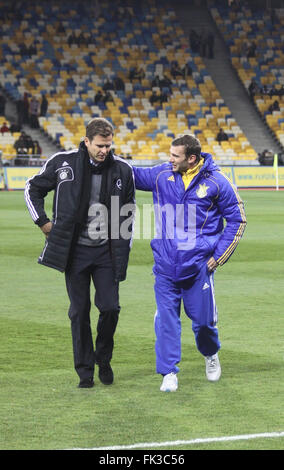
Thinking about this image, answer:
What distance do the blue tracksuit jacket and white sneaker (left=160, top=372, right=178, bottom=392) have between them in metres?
0.74

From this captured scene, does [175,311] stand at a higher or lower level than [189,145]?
lower

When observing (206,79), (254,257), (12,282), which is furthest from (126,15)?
(12,282)

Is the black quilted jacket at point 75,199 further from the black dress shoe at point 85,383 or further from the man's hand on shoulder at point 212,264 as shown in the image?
the black dress shoe at point 85,383

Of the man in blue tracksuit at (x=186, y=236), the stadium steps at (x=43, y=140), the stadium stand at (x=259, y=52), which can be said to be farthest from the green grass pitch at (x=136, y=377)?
the stadium stand at (x=259, y=52)

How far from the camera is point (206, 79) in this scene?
162 feet

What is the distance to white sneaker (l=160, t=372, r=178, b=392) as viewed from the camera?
7.14m

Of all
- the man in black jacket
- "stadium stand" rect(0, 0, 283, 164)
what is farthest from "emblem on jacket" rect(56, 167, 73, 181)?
"stadium stand" rect(0, 0, 283, 164)

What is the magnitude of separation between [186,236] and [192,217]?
15cm

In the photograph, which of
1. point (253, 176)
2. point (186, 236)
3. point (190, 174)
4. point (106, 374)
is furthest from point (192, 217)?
point (253, 176)

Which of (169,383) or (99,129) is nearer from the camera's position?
(99,129)

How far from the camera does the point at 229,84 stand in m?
50.2

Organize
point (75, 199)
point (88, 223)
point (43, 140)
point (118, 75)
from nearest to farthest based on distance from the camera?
point (75, 199) < point (88, 223) < point (43, 140) < point (118, 75)

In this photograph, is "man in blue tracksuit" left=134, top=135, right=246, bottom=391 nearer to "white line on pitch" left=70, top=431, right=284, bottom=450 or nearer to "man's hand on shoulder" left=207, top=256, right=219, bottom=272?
"man's hand on shoulder" left=207, top=256, right=219, bottom=272

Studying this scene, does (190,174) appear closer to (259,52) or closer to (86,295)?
(86,295)
